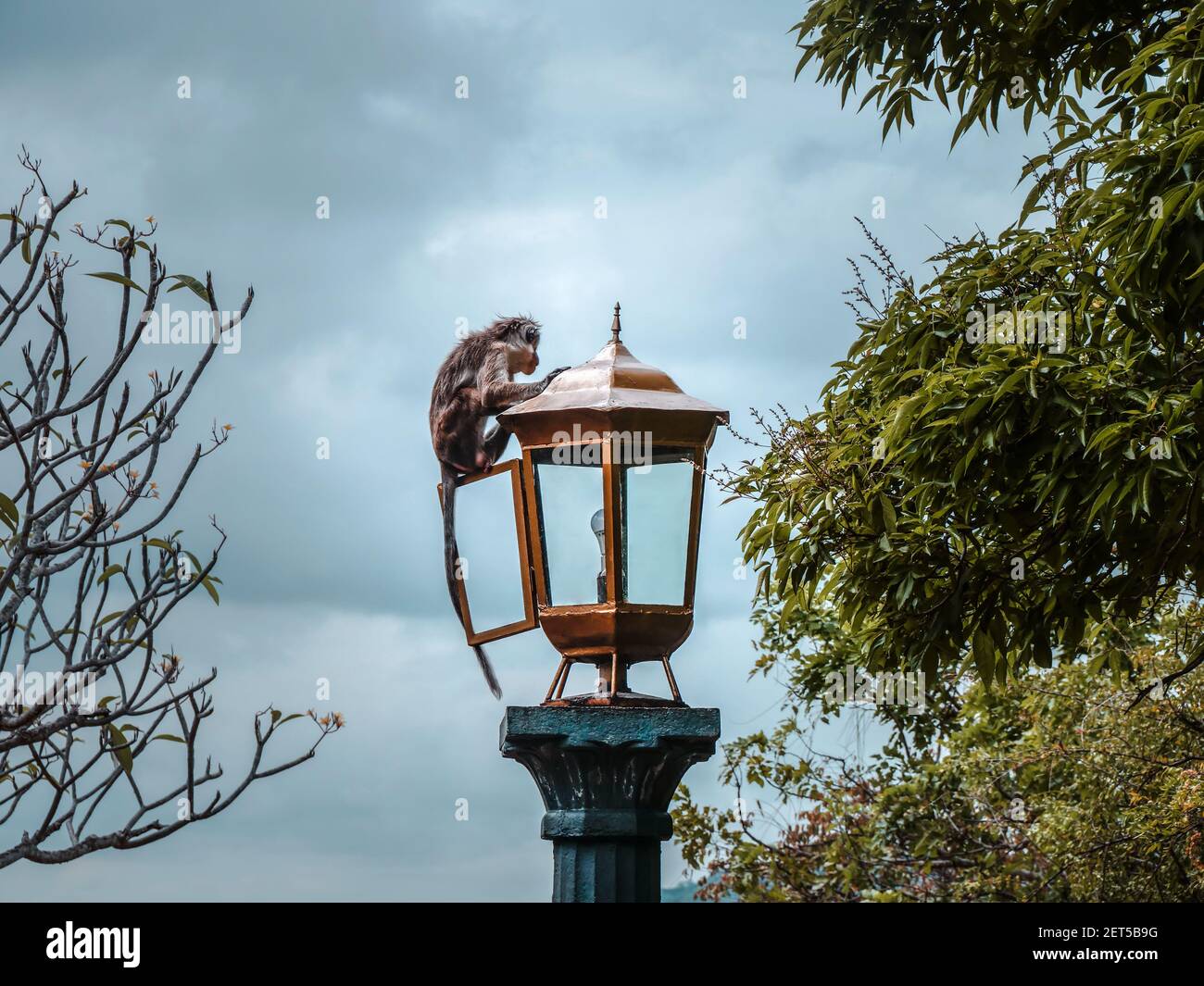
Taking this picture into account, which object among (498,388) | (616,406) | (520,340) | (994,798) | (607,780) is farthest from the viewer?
(994,798)

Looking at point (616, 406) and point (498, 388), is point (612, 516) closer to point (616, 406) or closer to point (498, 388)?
point (616, 406)

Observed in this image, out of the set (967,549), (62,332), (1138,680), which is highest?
(62,332)

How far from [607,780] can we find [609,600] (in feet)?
1.49

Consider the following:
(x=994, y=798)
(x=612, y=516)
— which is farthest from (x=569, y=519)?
(x=994, y=798)

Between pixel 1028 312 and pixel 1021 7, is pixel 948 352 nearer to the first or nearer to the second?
pixel 1028 312

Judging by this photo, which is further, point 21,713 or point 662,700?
point 662,700

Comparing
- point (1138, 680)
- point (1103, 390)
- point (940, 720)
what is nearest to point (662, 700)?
point (1103, 390)

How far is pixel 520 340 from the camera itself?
13.5ft

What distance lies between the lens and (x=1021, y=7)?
5.32 meters

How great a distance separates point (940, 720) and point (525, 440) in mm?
6988

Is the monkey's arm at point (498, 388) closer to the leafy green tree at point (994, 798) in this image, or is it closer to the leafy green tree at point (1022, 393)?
the leafy green tree at point (1022, 393)

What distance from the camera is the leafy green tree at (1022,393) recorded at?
3.89 metres

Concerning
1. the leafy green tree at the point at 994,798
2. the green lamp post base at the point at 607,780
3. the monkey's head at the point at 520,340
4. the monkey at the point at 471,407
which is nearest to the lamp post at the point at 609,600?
the green lamp post base at the point at 607,780

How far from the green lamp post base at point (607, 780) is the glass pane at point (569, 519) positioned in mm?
362
